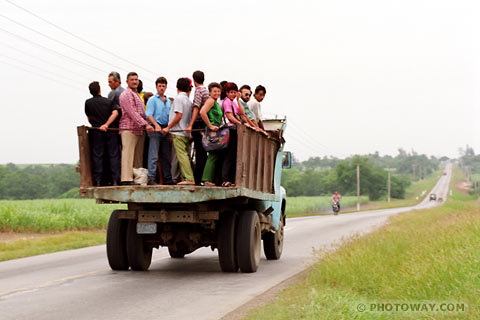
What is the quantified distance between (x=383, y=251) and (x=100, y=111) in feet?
18.7

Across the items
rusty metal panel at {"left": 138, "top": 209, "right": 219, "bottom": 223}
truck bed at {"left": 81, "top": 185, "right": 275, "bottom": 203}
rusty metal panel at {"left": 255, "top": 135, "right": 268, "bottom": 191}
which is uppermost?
rusty metal panel at {"left": 255, "top": 135, "right": 268, "bottom": 191}

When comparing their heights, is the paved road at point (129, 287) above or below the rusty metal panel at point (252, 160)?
below

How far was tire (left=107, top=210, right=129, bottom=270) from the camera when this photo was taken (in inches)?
472

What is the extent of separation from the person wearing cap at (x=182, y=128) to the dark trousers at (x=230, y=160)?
60cm

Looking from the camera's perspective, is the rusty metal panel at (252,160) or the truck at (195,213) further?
the rusty metal panel at (252,160)

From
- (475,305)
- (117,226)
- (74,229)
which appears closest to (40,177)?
(74,229)

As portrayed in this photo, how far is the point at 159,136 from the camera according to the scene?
11438mm

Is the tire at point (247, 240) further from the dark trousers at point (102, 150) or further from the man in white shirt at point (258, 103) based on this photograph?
the dark trousers at point (102, 150)

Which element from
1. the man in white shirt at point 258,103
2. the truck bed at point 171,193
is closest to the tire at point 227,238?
the truck bed at point 171,193

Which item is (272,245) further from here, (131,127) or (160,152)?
(131,127)

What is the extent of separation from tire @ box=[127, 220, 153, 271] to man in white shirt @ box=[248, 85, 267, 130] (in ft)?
10.1

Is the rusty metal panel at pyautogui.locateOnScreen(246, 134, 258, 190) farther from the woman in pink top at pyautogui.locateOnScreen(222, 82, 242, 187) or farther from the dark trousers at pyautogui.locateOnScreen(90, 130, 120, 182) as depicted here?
the dark trousers at pyautogui.locateOnScreen(90, 130, 120, 182)

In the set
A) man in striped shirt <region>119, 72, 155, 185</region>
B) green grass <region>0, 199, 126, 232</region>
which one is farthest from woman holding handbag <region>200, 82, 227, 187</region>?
green grass <region>0, 199, 126, 232</region>

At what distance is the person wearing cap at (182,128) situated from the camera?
36.9 ft
